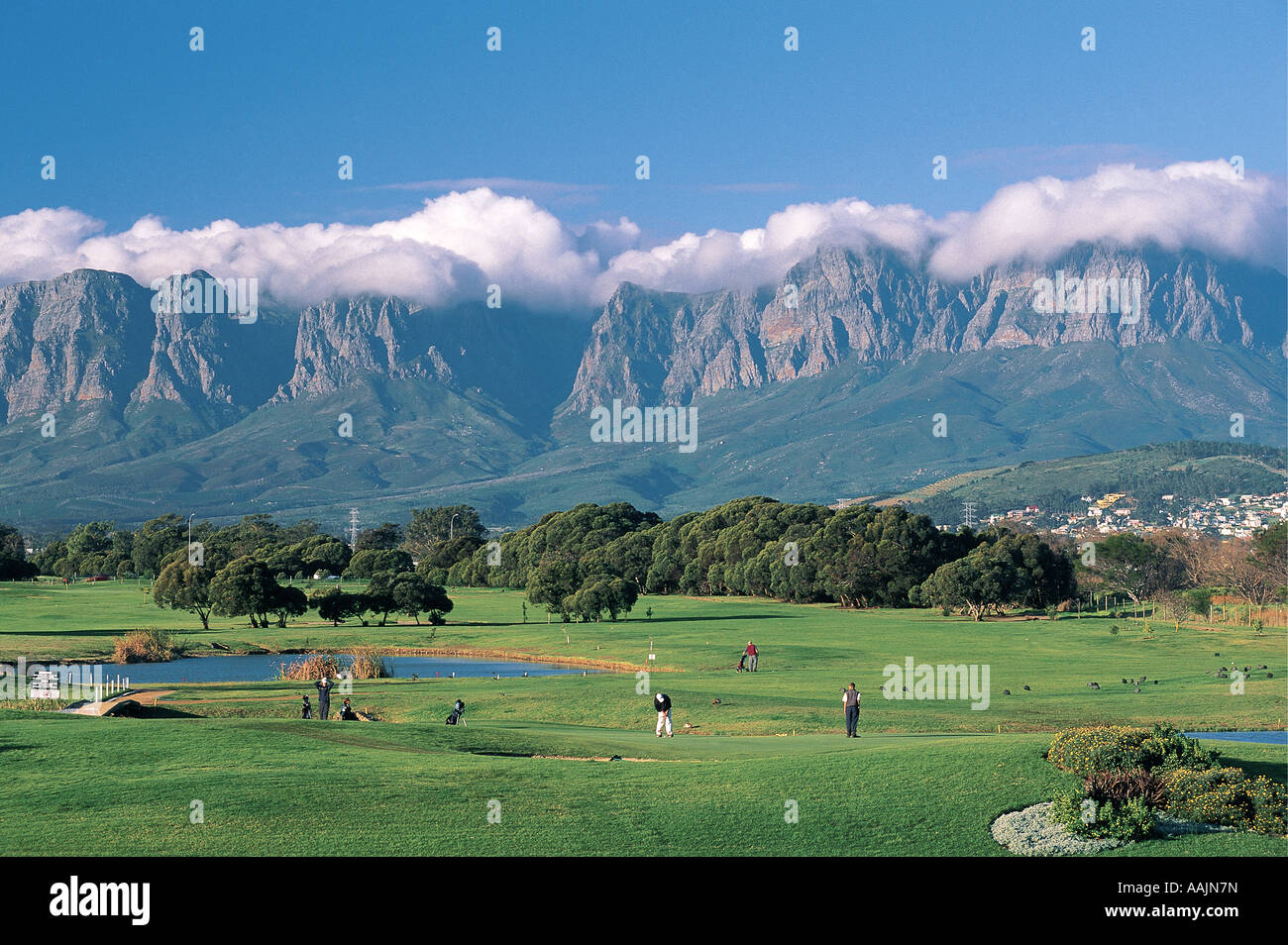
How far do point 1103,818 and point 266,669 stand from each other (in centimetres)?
5474

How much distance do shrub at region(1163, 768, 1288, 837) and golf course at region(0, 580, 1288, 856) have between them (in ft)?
1.61

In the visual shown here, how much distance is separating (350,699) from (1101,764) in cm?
3260

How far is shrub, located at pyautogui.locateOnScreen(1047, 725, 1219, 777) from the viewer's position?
24484mm

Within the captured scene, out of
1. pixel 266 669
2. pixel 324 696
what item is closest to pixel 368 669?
pixel 266 669

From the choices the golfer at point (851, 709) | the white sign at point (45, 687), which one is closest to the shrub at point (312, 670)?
the white sign at point (45, 687)

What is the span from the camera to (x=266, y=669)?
69.0 meters

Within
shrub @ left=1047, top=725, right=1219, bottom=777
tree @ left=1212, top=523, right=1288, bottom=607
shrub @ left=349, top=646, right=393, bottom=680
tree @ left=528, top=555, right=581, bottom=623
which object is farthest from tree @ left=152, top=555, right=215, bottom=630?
tree @ left=1212, top=523, right=1288, bottom=607

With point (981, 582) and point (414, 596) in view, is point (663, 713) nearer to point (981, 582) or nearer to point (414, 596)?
point (414, 596)

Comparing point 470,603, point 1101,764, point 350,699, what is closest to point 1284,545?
point 470,603

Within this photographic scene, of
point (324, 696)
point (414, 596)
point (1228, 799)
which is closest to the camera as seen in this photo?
point (1228, 799)

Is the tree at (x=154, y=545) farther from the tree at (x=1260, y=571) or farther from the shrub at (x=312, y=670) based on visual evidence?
the tree at (x=1260, y=571)

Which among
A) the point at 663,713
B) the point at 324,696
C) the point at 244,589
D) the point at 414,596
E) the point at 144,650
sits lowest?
the point at 144,650

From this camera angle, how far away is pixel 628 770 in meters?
26.8
